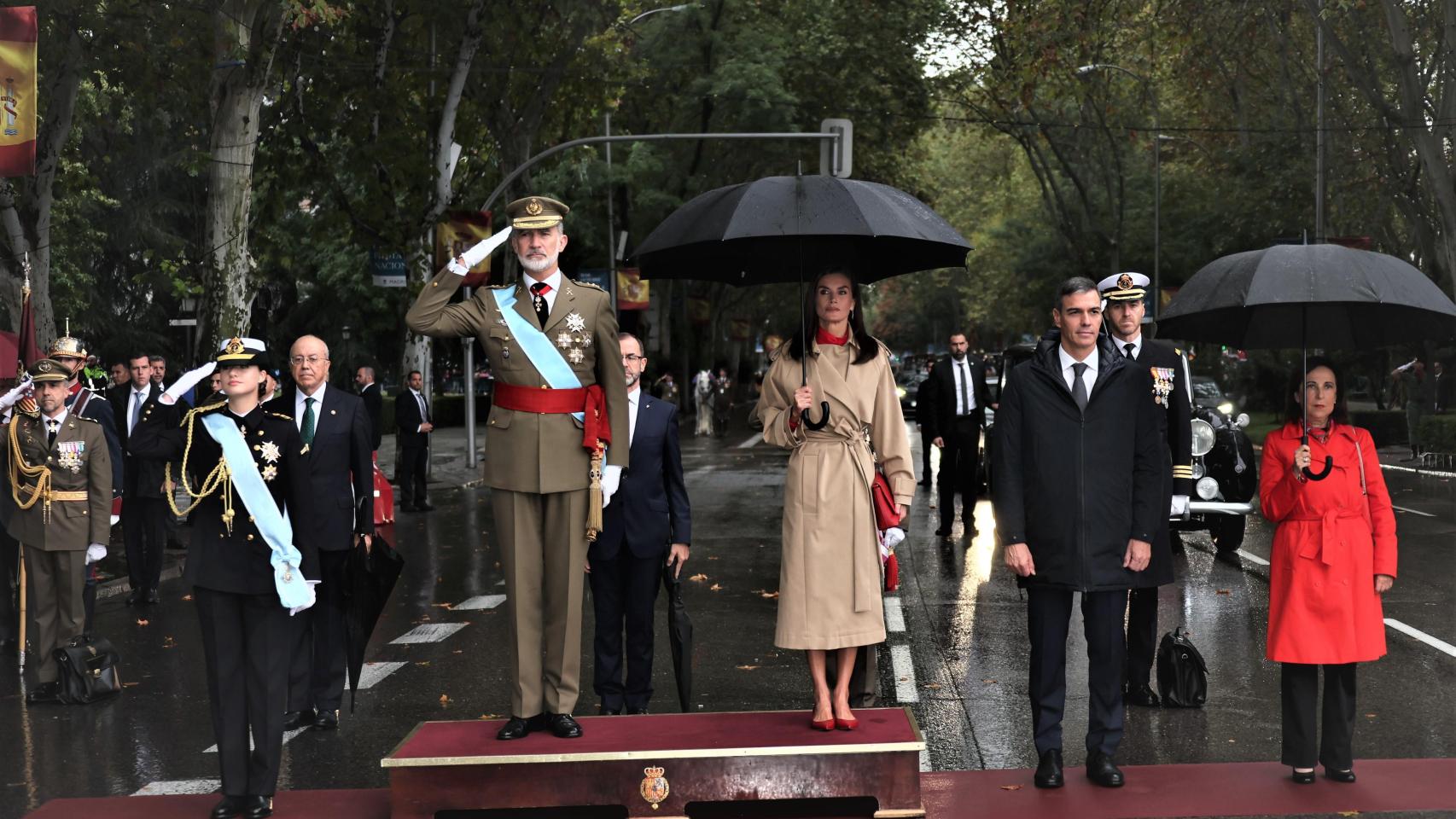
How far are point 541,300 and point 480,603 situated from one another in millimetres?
6496

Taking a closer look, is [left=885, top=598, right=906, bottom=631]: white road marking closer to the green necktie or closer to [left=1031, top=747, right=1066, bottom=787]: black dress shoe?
[left=1031, top=747, right=1066, bottom=787]: black dress shoe

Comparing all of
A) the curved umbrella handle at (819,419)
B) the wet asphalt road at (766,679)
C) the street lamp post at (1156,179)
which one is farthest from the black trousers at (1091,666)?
the street lamp post at (1156,179)

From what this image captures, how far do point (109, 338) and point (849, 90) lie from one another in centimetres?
1854

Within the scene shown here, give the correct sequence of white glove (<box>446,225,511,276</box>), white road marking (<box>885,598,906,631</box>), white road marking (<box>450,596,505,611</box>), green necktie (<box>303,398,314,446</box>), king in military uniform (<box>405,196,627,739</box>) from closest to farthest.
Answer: white glove (<box>446,225,511,276</box>) < king in military uniform (<box>405,196,627,739</box>) < green necktie (<box>303,398,314,446</box>) < white road marking (<box>885,598,906,631</box>) < white road marking (<box>450,596,505,611</box>)

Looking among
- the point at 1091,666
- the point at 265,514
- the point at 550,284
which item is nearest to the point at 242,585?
the point at 265,514

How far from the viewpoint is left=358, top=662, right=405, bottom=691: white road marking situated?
30.5ft

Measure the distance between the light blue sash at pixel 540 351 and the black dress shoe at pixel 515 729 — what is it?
1326mm

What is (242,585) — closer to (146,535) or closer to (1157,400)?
(1157,400)

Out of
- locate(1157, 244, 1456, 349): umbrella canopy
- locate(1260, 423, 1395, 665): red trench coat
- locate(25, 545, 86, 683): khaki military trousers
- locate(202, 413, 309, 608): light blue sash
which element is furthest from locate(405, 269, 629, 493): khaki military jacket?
locate(25, 545, 86, 683): khaki military trousers

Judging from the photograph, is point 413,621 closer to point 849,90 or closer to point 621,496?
point 621,496

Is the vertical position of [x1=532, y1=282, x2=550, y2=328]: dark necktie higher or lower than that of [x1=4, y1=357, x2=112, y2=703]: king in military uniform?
higher

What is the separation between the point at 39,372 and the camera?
9.43m

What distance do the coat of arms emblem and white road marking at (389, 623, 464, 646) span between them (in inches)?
194

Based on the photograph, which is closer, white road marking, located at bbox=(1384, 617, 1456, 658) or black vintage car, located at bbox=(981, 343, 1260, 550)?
white road marking, located at bbox=(1384, 617, 1456, 658)
